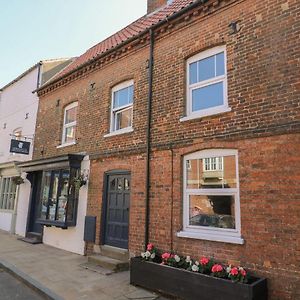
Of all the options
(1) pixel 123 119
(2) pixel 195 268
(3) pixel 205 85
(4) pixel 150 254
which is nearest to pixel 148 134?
(1) pixel 123 119

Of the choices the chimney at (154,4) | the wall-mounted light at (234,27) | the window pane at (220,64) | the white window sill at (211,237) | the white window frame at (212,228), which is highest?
the chimney at (154,4)

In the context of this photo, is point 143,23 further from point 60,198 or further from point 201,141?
point 60,198

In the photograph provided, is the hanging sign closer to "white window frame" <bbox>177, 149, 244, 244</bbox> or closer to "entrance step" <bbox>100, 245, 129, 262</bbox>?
"entrance step" <bbox>100, 245, 129, 262</bbox>

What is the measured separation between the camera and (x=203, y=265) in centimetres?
593

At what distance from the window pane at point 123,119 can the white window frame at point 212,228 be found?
2.82 meters

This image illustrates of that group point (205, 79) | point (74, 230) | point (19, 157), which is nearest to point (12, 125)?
point (19, 157)

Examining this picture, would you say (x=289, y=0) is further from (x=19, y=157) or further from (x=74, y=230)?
(x=19, y=157)

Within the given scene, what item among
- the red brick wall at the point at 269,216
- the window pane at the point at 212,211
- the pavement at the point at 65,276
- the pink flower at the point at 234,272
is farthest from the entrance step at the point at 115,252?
the pink flower at the point at 234,272

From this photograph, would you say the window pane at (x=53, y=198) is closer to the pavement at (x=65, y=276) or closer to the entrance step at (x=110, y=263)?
the pavement at (x=65, y=276)

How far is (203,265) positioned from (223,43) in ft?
17.0

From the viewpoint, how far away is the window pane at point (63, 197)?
10.5m

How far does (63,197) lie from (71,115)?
3447mm

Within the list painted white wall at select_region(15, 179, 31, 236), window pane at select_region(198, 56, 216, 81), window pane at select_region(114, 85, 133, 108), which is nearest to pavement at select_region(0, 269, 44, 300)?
window pane at select_region(114, 85, 133, 108)

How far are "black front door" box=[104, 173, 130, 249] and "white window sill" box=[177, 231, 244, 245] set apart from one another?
7.47 ft
